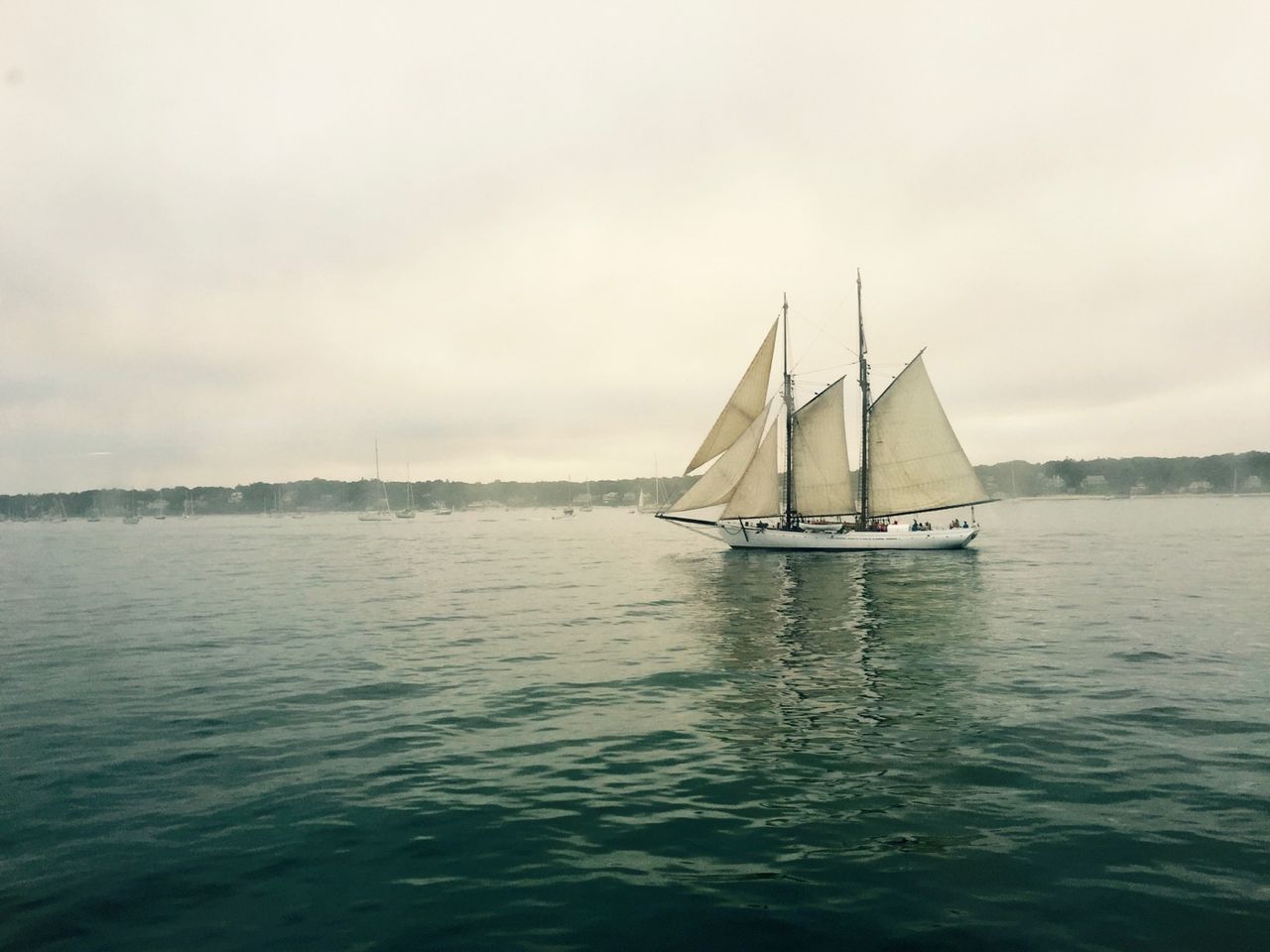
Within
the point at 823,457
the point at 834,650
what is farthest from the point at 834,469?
the point at 834,650

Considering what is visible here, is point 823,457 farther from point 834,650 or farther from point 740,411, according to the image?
point 834,650

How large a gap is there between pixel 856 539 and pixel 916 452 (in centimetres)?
978

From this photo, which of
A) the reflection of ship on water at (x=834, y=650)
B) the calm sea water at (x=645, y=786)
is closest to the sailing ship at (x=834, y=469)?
the reflection of ship on water at (x=834, y=650)

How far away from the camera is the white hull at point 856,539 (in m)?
68.7

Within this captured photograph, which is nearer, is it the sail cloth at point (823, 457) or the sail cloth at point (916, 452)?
the sail cloth at point (916, 452)

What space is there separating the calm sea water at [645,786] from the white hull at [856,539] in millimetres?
38088

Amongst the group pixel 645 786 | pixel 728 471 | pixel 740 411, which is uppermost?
pixel 740 411

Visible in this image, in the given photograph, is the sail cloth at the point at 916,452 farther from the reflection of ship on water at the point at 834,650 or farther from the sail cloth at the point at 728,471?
the reflection of ship on water at the point at 834,650

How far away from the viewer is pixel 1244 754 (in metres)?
13.6

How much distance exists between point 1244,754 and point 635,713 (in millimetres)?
11146

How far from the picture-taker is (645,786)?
1234 cm

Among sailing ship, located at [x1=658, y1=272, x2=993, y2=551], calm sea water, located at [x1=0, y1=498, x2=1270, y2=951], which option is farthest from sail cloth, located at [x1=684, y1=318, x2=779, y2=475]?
calm sea water, located at [x1=0, y1=498, x2=1270, y2=951]

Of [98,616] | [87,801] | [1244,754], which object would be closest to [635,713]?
[87,801]

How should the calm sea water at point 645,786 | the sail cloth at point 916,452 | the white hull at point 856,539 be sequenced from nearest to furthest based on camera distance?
1. the calm sea water at point 645,786
2. the sail cloth at point 916,452
3. the white hull at point 856,539
